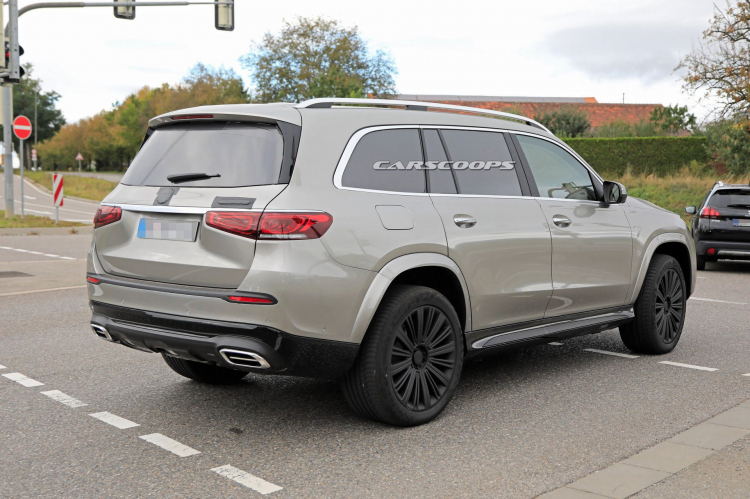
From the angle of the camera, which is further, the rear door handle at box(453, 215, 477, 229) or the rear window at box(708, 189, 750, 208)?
the rear window at box(708, 189, 750, 208)

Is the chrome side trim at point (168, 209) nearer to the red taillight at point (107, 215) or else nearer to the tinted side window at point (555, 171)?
the red taillight at point (107, 215)

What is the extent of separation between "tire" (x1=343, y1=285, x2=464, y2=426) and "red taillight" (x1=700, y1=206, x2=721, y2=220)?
33.9ft

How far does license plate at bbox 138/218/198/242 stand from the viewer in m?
4.16

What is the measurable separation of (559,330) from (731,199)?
9.44 meters

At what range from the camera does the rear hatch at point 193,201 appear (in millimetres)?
4043

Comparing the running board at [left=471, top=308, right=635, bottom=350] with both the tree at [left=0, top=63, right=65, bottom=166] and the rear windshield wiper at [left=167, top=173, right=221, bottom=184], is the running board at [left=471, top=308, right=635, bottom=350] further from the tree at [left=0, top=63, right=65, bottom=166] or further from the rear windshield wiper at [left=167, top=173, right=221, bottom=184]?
the tree at [left=0, top=63, right=65, bottom=166]

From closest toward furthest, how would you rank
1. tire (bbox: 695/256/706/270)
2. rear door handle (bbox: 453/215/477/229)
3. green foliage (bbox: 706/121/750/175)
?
rear door handle (bbox: 453/215/477/229), tire (bbox: 695/256/706/270), green foliage (bbox: 706/121/750/175)

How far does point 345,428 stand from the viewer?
4.52 metres

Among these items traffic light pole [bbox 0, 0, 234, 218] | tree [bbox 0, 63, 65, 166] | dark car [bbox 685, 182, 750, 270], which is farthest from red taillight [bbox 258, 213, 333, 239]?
tree [bbox 0, 63, 65, 166]

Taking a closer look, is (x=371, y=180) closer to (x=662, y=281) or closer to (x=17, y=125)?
(x=662, y=281)

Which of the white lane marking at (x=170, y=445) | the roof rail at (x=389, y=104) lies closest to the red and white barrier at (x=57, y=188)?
the roof rail at (x=389, y=104)

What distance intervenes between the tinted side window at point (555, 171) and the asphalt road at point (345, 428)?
1.35 meters

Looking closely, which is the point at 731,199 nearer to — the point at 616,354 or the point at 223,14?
the point at 616,354

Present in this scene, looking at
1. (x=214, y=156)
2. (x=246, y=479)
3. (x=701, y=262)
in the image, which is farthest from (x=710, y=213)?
(x=246, y=479)
